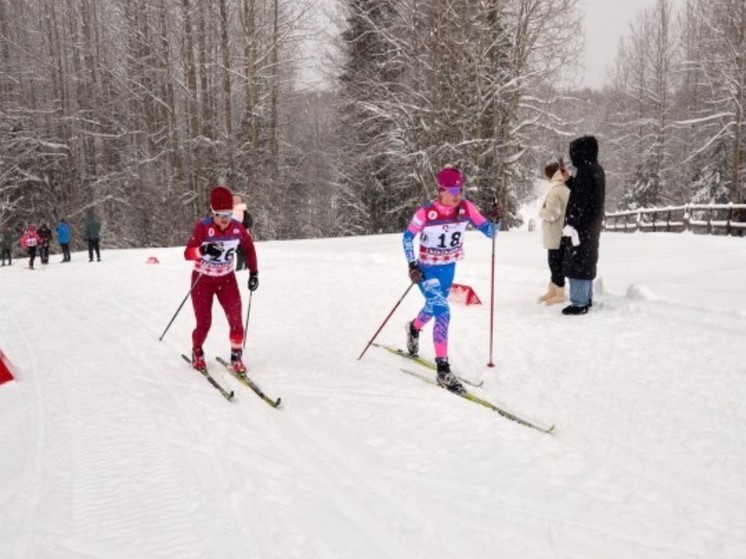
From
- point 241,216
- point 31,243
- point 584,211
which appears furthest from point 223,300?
point 31,243

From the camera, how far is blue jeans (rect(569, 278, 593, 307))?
7.73 metres

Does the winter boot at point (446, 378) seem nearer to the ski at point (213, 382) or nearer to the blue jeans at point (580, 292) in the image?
the ski at point (213, 382)

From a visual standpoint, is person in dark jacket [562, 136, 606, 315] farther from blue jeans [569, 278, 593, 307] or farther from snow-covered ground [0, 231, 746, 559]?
snow-covered ground [0, 231, 746, 559]

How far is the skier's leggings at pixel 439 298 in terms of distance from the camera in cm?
545

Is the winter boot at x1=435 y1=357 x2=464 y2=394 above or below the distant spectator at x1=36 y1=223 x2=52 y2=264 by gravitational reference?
below

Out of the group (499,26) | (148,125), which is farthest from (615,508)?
(148,125)

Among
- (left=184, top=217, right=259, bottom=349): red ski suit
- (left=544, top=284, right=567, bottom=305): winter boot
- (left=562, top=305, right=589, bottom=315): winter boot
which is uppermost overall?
(left=184, top=217, right=259, bottom=349): red ski suit

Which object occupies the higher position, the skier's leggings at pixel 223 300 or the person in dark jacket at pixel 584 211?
the person in dark jacket at pixel 584 211

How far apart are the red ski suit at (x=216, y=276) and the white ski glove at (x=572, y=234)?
13.7ft

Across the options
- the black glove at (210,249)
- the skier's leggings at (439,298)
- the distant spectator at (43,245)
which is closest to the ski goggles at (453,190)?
the skier's leggings at (439,298)

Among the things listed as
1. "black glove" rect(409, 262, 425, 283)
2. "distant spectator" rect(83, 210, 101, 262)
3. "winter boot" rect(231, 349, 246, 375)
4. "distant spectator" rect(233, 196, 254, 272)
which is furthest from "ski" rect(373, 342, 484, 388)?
"distant spectator" rect(83, 210, 101, 262)

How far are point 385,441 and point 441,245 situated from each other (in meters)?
2.11

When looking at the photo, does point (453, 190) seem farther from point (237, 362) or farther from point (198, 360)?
point (198, 360)

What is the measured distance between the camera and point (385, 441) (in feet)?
14.0
